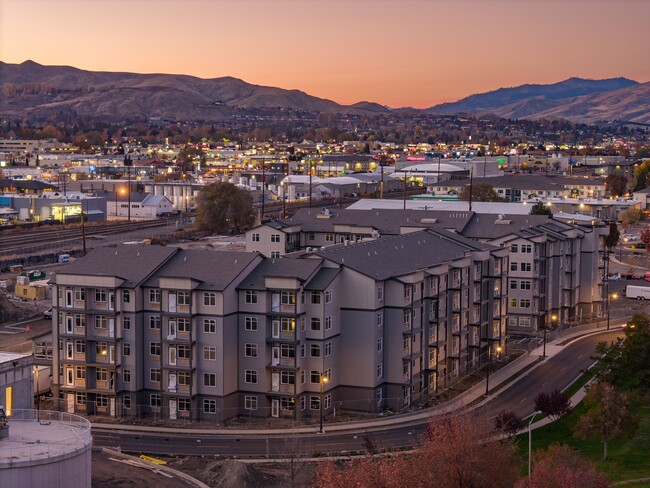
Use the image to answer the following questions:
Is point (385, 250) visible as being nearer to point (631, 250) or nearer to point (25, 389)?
point (25, 389)

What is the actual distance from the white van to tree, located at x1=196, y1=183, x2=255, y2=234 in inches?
1687

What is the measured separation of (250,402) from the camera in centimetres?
4353

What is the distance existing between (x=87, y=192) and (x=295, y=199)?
1106 inches

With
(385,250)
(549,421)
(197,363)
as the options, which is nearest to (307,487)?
(197,363)

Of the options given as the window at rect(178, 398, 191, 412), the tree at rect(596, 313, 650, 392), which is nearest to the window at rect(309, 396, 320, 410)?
the window at rect(178, 398, 191, 412)

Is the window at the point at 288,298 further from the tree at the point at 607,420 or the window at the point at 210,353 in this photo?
the tree at the point at 607,420

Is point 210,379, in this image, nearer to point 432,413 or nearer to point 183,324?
point 183,324

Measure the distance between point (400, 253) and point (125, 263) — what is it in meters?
13.0

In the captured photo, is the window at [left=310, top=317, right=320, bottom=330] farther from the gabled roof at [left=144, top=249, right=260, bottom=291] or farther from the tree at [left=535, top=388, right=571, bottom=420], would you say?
the tree at [left=535, top=388, right=571, bottom=420]

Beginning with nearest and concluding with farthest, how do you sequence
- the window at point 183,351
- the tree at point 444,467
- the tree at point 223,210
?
the tree at point 444,467
the window at point 183,351
the tree at point 223,210

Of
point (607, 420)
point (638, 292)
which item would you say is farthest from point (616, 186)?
point (607, 420)

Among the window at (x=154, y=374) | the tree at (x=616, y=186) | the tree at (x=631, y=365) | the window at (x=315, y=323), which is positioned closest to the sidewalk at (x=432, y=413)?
the window at (x=154, y=374)

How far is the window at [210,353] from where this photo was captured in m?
42.8

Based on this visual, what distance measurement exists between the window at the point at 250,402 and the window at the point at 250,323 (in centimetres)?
282
